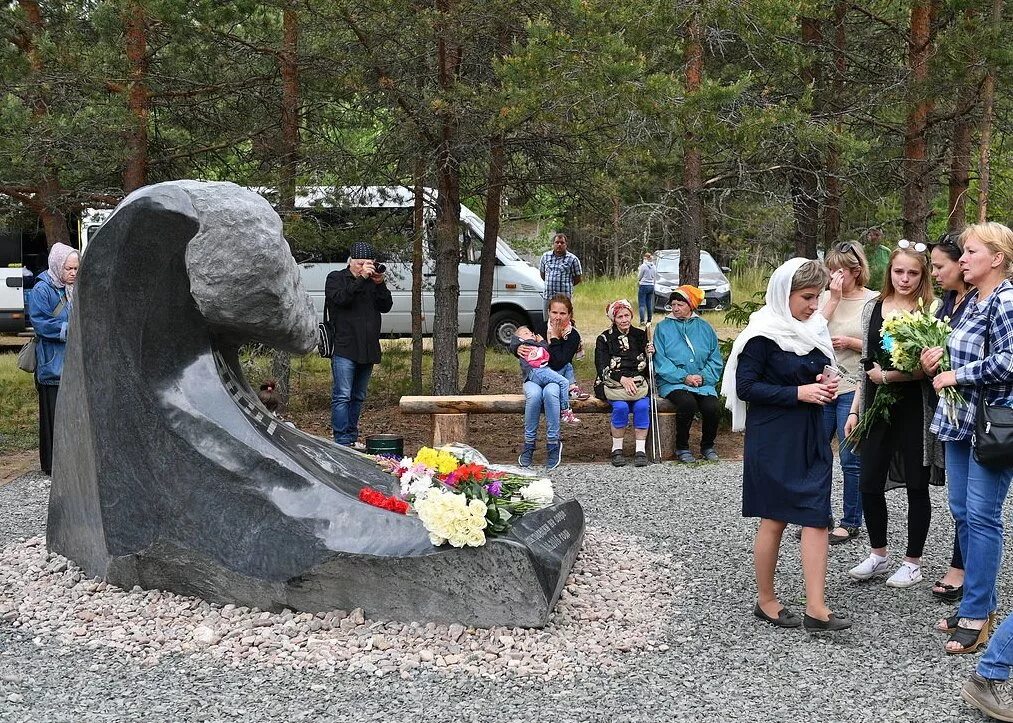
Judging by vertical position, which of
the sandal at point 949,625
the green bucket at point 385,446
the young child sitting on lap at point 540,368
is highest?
the young child sitting on lap at point 540,368

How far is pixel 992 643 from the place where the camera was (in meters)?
3.96

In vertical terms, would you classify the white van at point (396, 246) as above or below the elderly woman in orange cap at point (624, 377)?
above

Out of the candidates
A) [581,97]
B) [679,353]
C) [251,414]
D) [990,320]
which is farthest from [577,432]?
[990,320]

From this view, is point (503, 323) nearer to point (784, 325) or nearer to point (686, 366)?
point (686, 366)

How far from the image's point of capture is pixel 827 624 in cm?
491

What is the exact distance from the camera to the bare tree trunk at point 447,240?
33.2 feet

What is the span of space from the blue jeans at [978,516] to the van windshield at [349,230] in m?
6.50

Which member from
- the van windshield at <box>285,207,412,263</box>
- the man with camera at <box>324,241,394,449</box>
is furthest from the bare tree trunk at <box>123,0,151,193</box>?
the man with camera at <box>324,241,394,449</box>

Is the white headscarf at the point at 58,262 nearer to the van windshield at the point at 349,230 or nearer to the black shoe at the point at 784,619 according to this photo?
the van windshield at the point at 349,230

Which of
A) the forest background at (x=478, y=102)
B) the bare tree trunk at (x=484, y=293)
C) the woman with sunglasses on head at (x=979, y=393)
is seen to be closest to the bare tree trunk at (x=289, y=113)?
the forest background at (x=478, y=102)

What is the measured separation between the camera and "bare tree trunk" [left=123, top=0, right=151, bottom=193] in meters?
10.2

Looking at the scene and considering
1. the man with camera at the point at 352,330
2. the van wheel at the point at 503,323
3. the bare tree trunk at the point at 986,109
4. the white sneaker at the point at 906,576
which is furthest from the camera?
the van wheel at the point at 503,323

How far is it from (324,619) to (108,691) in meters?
→ 0.94

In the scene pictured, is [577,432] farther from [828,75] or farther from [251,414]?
[251,414]
